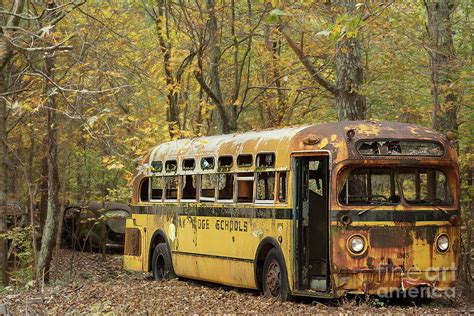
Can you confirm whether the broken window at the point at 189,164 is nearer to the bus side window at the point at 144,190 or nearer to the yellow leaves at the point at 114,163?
the yellow leaves at the point at 114,163

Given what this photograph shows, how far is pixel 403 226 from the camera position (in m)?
13.6

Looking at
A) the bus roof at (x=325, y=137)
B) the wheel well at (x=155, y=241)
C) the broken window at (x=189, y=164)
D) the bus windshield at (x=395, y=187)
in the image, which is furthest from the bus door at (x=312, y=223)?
the wheel well at (x=155, y=241)

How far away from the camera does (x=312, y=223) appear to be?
14.4 meters

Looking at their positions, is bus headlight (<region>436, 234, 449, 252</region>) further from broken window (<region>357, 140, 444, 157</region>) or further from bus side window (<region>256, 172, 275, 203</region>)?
bus side window (<region>256, 172, 275, 203</region>)

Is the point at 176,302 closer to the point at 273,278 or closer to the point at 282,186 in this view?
the point at 273,278

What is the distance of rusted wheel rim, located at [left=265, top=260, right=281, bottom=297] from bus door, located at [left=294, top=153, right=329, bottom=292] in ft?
2.06

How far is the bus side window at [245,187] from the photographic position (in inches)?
626

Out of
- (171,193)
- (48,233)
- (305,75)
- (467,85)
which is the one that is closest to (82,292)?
(171,193)

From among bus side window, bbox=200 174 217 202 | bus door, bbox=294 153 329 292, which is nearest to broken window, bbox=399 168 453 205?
bus door, bbox=294 153 329 292

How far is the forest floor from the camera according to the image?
41.4 ft

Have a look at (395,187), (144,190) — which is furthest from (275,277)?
(144,190)

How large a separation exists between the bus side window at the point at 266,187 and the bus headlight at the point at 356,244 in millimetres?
1893

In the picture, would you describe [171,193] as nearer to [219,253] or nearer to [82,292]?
[219,253]

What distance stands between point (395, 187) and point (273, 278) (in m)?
2.49
